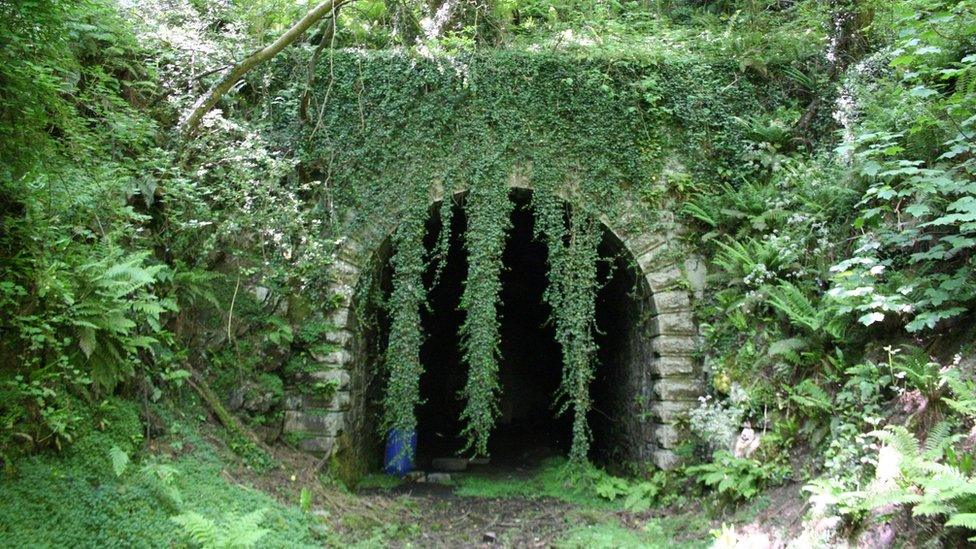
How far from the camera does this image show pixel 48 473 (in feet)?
12.2

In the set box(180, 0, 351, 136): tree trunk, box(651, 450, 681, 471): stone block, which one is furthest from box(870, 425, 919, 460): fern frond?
box(180, 0, 351, 136): tree trunk

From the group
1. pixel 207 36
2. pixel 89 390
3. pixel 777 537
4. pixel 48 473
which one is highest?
pixel 207 36

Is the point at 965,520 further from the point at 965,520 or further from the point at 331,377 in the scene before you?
the point at 331,377

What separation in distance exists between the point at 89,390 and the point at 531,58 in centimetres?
512

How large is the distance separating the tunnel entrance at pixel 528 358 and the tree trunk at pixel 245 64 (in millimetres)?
2292

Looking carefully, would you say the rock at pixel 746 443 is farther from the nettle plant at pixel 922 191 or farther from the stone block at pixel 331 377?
the stone block at pixel 331 377

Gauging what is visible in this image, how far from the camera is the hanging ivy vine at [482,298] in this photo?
6.46 metres

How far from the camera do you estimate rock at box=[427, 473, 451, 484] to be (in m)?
7.62

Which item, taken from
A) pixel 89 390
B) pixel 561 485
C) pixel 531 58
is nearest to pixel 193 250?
pixel 89 390

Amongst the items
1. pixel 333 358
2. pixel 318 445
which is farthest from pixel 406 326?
pixel 318 445

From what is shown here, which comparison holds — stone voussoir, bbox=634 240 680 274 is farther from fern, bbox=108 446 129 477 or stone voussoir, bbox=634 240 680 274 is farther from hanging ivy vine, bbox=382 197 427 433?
fern, bbox=108 446 129 477

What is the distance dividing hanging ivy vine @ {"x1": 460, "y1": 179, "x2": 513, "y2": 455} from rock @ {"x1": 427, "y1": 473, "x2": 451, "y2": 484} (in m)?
1.31

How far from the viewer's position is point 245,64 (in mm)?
6070

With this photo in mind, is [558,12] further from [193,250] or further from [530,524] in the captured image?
[530,524]
